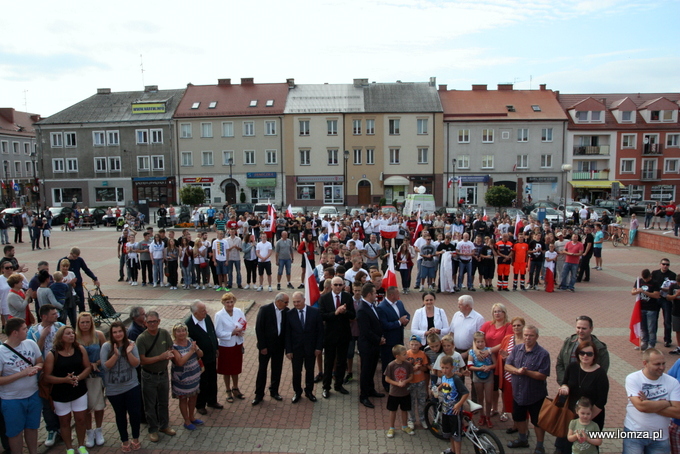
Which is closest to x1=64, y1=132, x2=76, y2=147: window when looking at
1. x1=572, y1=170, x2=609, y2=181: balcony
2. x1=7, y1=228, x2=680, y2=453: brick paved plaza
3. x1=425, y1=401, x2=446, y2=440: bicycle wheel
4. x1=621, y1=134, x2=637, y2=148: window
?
x1=7, y1=228, x2=680, y2=453: brick paved plaza

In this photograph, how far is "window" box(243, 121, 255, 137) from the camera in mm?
46319

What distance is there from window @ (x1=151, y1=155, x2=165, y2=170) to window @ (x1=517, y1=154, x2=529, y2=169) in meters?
34.6

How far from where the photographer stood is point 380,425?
253 inches

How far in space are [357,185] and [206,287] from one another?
109 feet

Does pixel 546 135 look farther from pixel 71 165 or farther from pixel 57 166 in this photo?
pixel 57 166

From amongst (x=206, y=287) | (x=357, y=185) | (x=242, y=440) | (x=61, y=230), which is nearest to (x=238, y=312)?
(x=242, y=440)

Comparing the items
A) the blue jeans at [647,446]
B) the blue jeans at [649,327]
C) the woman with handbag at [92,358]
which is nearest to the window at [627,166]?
the blue jeans at [649,327]

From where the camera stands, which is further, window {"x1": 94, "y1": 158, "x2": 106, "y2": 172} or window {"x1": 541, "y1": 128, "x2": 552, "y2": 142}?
window {"x1": 94, "y1": 158, "x2": 106, "y2": 172}

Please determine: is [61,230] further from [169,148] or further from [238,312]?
[238,312]

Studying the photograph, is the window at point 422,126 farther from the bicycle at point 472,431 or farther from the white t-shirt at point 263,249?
the bicycle at point 472,431

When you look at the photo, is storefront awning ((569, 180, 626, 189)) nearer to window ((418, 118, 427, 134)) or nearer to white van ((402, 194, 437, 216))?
window ((418, 118, 427, 134))

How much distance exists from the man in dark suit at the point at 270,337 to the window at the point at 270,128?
4088 centimetres

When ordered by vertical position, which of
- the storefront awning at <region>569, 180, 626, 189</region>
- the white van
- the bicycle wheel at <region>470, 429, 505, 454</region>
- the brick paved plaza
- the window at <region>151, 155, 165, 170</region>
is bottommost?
the brick paved plaza

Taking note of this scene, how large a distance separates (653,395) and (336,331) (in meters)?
4.08
